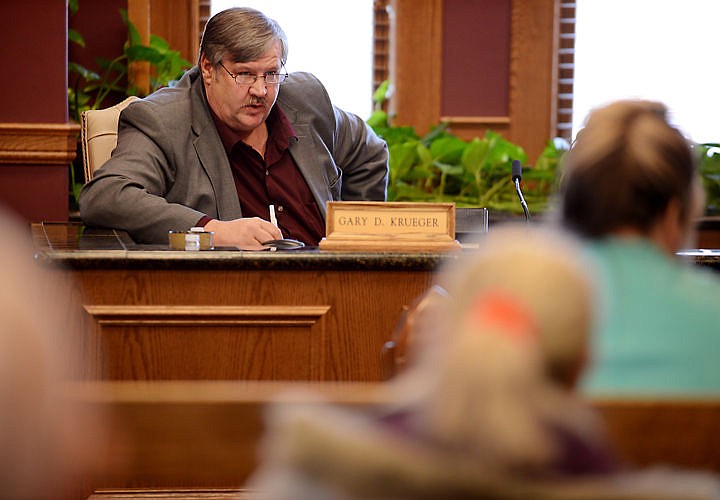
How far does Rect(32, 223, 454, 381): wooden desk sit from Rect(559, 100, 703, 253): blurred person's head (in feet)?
4.21

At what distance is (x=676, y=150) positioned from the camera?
1.25 m

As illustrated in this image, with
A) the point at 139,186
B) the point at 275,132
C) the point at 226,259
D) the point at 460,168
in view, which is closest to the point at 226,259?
the point at 226,259

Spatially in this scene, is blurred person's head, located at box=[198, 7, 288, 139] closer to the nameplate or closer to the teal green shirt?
the nameplate

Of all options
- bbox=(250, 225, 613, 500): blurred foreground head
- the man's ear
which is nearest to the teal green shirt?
bbox=(250, 225, 613, 500): blurred foreground head

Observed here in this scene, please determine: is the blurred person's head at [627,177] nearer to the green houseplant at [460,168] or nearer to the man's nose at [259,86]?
the man's nose at [259,86]

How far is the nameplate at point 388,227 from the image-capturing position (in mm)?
2580

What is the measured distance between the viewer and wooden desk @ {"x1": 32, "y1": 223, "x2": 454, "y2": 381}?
8.07 ft

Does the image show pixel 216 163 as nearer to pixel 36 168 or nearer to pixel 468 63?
pixel 36 168

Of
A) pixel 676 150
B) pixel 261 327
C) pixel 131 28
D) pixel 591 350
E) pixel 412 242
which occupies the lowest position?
pixel 261 327

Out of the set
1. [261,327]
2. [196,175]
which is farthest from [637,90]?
[261,327]

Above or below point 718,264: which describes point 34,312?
above

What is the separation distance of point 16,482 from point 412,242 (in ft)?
6.23

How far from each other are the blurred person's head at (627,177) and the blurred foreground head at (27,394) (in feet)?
2.12

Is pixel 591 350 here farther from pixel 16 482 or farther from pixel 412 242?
pixel 412 242
